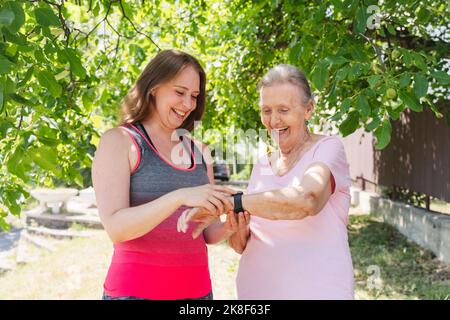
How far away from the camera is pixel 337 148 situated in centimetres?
187

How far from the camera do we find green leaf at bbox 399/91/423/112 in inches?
84.2

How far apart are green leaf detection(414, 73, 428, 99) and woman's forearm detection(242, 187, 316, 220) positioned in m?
0.82

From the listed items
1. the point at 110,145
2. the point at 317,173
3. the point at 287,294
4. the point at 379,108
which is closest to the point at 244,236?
the point at 287,294

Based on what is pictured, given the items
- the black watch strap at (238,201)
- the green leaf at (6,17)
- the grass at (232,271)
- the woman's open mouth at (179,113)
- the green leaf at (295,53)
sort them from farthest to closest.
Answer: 1. the grass at (232,271)
2. the green leaf at (295,53)
3. the woman's open mouth at (179,113)
4. the black watch strap at (238,201)
5. the green leaf at (6,17)

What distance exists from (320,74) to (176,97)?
0.74 metres

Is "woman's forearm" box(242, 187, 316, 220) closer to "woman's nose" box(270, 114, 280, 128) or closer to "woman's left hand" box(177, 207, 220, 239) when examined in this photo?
"woman's left hand" box(177, 207, 220, 239)

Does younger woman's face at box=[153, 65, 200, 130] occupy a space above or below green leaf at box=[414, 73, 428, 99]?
below

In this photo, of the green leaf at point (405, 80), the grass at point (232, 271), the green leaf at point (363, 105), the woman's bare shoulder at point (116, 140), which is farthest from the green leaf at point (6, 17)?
the grass at point (232, 271)

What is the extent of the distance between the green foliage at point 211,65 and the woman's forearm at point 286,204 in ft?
2.11

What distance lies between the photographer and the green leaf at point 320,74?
7.66 ft

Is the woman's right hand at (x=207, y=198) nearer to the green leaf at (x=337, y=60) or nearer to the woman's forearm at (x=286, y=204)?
the woman's forearm at (x=286, y=204)

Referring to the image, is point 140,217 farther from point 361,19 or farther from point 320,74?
point 361,19

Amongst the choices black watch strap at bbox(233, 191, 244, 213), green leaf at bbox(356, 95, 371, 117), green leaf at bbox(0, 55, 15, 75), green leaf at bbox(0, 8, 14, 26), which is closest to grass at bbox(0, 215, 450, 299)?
green leaf at bbox(356, 95, 371, 117)
